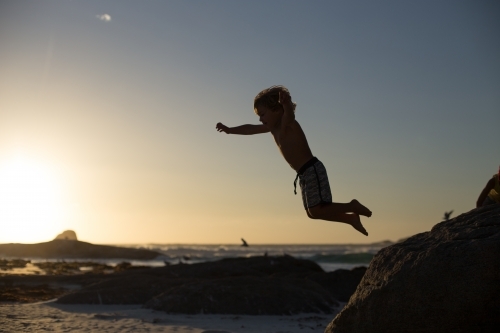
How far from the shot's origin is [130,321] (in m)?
10.1

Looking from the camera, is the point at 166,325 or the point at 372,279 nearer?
the point at 372,279

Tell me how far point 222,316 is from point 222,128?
15.7 ft

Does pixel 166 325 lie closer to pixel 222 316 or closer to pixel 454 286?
pixel 222 316

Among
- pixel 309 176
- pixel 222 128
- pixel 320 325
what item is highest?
pixel 222 128

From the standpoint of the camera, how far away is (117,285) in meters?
13.7

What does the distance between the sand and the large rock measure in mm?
4002

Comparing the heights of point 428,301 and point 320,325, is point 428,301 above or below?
above

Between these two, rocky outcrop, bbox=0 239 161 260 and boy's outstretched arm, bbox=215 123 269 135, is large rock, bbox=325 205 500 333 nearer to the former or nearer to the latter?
boy's outstretched arm, bbox=215 123 269 135

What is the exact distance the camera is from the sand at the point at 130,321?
9258mm

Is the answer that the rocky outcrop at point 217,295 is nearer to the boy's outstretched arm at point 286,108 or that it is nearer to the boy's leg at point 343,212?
the boy's leg at point 343,212

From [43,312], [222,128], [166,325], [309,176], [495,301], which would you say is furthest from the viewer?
[43,312]

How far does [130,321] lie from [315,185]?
520 cm

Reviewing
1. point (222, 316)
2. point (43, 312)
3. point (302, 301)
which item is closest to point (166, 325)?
point (222, 316)

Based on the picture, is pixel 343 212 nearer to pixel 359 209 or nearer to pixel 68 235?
pixel 359 209
